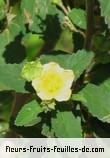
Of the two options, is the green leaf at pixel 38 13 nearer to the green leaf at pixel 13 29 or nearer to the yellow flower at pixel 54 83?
the green leaf at pixel 13 29

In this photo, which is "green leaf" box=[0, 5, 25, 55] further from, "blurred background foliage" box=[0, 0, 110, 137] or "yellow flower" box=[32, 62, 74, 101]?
"yellow flower" box=[32, 62, 74, 101]

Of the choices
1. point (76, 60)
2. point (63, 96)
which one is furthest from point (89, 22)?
point (63, 96)

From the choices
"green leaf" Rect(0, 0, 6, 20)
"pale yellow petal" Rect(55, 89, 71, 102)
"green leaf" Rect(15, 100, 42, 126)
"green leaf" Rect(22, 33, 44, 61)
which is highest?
"green leaf" Rect(0, 0, 6, 20)

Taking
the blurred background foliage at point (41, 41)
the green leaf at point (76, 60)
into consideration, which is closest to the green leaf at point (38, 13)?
the blurred background foliage at point (41, 41)

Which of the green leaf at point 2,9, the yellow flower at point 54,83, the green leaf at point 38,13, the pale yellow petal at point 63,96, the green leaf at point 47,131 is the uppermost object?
the green leaf at point 2,9

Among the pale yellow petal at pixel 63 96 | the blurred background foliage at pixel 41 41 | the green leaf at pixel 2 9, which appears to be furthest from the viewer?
the green leaf at pixel 2 9

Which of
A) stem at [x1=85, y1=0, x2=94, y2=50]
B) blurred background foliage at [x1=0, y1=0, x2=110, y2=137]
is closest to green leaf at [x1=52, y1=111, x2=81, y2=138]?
blurred background foliage at [x1=0, y1=0, x2=110, y2=137]
